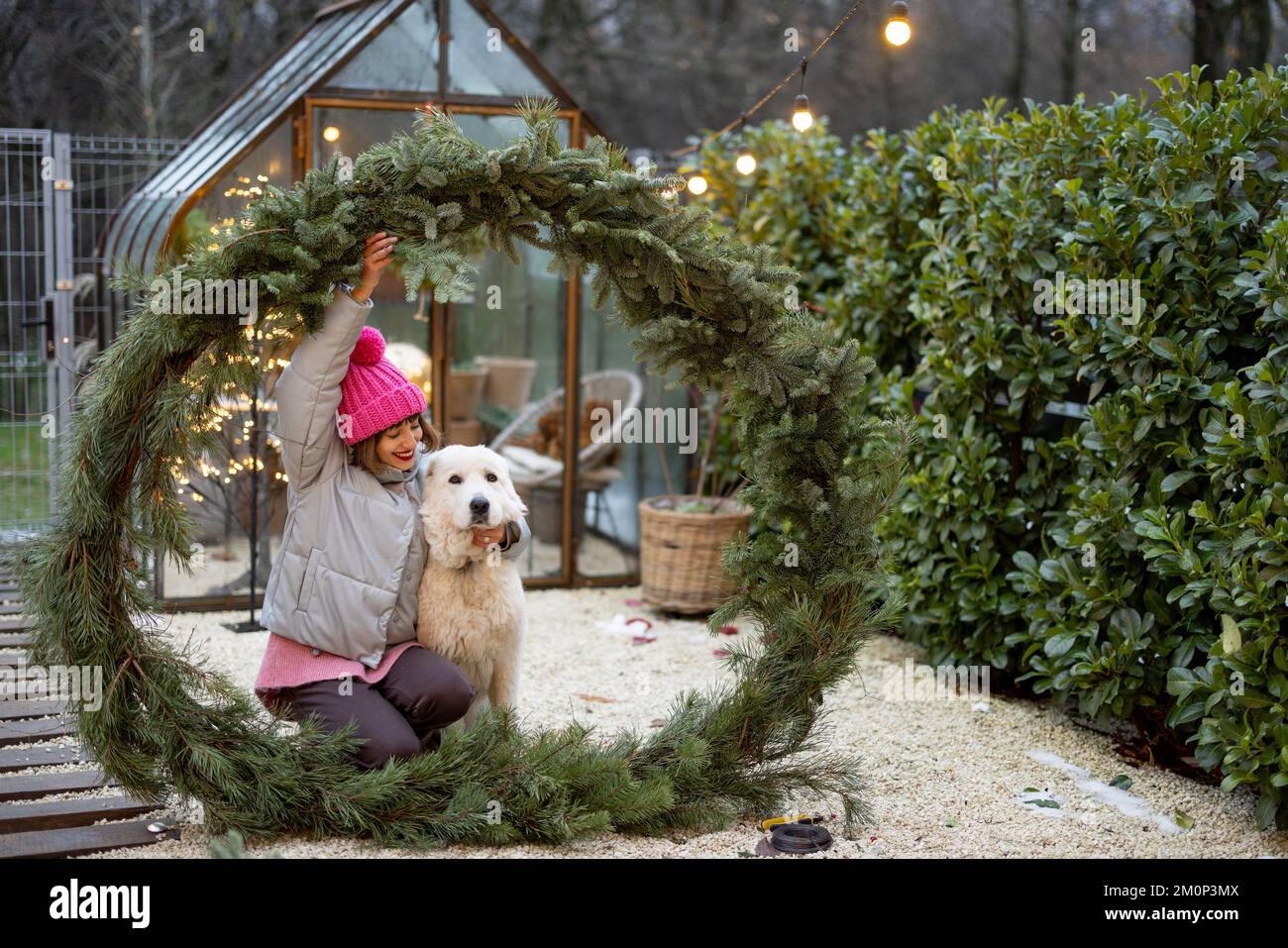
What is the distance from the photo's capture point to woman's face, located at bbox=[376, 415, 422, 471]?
3.91 metres

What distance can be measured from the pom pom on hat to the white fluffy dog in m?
0.38

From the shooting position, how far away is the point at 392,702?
3.94 metres

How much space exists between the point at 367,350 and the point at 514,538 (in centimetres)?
79

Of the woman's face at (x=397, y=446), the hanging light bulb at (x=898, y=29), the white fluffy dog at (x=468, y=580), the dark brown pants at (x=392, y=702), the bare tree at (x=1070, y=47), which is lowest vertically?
the dark brown pants at (x=392, y=702)

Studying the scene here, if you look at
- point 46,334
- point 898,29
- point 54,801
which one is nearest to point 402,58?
point 46,334

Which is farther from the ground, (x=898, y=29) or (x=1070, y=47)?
(x=1070, y=47)

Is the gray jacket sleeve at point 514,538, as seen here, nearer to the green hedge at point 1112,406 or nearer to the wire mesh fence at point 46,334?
the green hedge at point 1112,406

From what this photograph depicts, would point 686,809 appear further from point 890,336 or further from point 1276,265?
point 890,336

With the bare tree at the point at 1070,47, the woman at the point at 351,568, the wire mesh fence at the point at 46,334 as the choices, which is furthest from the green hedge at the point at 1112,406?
the bare tree at the point at 1070,47

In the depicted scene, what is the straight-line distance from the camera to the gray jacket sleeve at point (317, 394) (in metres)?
3.66

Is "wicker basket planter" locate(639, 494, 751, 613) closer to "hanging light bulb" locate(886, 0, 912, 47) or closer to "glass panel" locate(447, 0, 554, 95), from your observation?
"glass panel" locate(447, 0, 554, 95)

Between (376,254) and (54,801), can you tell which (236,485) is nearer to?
(54,801)

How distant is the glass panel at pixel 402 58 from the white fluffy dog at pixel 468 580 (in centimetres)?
383
